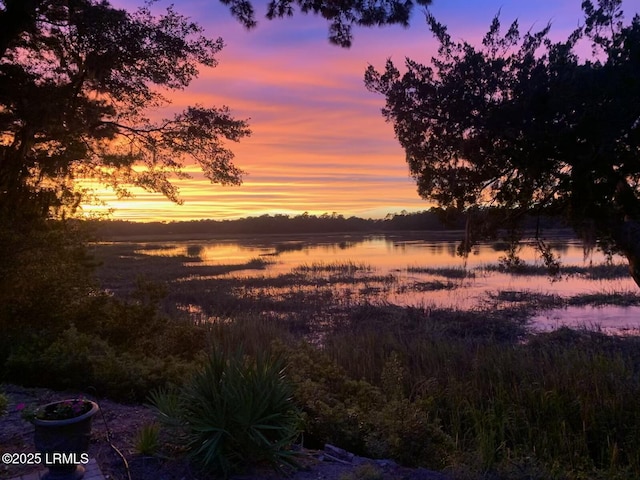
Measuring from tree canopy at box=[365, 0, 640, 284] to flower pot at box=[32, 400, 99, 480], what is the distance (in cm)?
933

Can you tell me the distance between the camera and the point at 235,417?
5.07 metres

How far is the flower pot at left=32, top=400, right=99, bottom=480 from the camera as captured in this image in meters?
4.75

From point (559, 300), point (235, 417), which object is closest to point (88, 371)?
point (235, 417)

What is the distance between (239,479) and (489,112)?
893 cm

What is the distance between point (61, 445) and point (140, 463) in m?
0.86

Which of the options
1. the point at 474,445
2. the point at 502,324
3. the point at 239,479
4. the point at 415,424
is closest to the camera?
the point at 239,479

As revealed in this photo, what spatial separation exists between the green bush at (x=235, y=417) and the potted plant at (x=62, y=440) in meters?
0.85

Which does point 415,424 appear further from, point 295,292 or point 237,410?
point 295,292

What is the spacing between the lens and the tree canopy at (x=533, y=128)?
395 inches

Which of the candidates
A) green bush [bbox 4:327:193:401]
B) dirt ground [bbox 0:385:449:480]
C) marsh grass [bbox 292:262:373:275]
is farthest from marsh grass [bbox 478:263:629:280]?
dirt ground [bbox 0:385:449:480]

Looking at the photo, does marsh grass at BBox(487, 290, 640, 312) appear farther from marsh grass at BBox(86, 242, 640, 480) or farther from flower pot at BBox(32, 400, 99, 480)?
flower pot at BBox(32, 400, 99, 480)

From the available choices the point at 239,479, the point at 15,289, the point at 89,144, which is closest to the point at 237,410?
the point at 239,479

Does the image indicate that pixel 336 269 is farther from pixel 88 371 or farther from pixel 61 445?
pixel 61 445

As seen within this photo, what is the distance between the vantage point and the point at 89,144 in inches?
596
